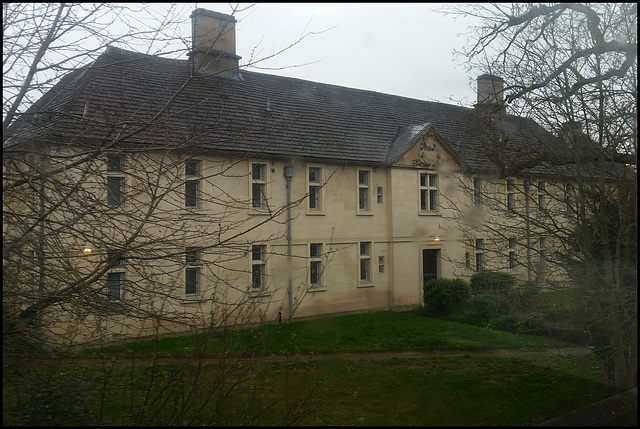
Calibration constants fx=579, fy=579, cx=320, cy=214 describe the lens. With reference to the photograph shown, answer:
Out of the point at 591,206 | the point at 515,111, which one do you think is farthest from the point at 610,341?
the point at 515,111

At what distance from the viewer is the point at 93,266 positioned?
14.9ft

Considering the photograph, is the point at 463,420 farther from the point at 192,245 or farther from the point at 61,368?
Answer: the point at 61,368

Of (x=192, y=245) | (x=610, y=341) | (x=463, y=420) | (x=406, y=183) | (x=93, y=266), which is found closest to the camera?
(x=93, y=266)

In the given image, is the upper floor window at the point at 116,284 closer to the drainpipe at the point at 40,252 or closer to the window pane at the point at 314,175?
the drainpipe at the point at 40,252

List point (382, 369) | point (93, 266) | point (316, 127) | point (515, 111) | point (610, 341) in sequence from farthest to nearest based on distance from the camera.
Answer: point (316, 127)
point (382, 369)
point (515, 111)
point (610, 341)
point (93, 266)

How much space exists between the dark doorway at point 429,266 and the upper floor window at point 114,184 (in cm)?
986

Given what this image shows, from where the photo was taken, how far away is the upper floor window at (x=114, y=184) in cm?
488

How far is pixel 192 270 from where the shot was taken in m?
5.50

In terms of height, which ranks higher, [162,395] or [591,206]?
[591,206]

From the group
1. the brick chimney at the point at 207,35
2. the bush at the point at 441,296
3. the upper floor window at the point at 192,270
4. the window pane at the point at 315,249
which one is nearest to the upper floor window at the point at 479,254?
the upper floor window at the point at 192,270

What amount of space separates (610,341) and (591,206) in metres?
1.43

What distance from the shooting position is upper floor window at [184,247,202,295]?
471cm

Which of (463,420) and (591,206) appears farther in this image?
(591,206)

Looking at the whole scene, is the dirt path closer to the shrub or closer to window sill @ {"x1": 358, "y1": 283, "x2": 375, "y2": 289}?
the shrub
